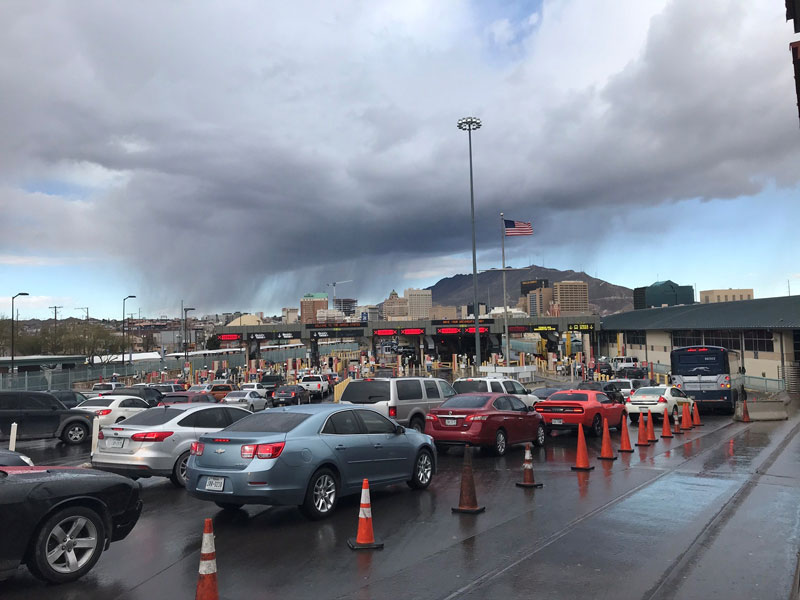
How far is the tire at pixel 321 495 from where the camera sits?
346 inches

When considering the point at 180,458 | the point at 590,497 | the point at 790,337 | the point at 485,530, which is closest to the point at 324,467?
the point at 485,530

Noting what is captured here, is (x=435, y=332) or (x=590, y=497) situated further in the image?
(x=435, y=332)

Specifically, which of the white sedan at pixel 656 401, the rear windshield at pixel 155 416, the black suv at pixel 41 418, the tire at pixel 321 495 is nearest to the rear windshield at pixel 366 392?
the rear windshield at pixel 155 416

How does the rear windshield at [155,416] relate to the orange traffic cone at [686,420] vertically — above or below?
above

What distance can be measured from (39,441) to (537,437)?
15.4 m

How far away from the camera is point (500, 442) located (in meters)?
15.8

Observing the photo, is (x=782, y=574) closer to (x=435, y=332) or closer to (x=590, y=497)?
(x=590, y=497)

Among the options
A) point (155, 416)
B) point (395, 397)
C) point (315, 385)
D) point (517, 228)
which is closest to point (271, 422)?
point (155, 416)

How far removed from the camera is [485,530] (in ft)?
28.2

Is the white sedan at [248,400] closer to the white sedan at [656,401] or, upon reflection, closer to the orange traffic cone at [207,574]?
the white sedan at [656,401]

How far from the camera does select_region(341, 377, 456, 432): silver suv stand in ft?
55.3

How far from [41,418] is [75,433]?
3.66ft

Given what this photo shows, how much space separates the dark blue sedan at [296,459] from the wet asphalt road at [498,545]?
424 millimetres

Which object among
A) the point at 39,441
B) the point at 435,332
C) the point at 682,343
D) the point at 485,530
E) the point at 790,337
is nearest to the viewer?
the point at 485,530
